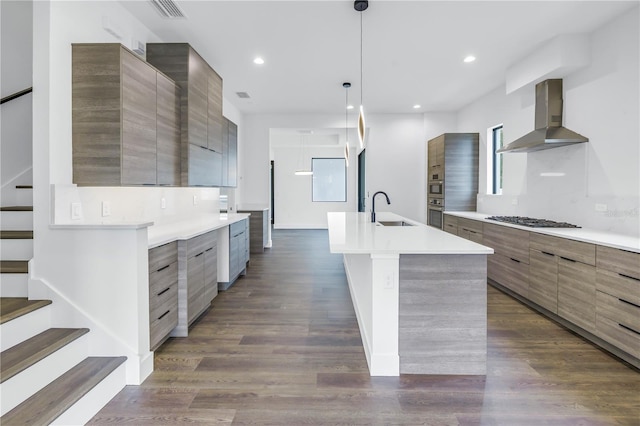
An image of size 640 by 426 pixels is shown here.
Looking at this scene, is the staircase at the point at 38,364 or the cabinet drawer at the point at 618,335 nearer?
the staircase at the point at 38,364

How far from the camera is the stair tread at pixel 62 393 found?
1584 millimetres

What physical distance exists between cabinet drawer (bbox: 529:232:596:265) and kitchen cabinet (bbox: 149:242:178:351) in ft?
10.9

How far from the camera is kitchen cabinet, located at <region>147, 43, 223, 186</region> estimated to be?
3.28 meters

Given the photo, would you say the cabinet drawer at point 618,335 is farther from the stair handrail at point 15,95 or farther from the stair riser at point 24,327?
the stair handrail at point 15,95

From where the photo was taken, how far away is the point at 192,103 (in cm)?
335

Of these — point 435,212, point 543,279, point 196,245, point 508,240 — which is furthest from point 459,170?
point 196,245

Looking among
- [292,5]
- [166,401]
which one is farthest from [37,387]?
[292,5]

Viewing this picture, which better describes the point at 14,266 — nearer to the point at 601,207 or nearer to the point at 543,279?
the point at 543,279

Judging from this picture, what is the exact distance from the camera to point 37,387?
177cm

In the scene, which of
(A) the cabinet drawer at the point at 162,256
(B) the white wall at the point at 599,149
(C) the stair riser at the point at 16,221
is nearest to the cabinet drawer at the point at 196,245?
(A) the cabinet drawer at the point at 162,256

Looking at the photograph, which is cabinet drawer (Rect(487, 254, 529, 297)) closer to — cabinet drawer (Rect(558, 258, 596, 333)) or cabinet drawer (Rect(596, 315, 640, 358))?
cabinet drawer (Rect(558, 258, 596, 333))

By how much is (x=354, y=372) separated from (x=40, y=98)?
2685 mm

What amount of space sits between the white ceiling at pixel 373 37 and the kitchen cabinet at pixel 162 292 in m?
2.19

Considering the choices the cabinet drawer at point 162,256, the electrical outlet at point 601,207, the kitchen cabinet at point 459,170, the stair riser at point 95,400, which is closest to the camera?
the stair riser at point 95,400
